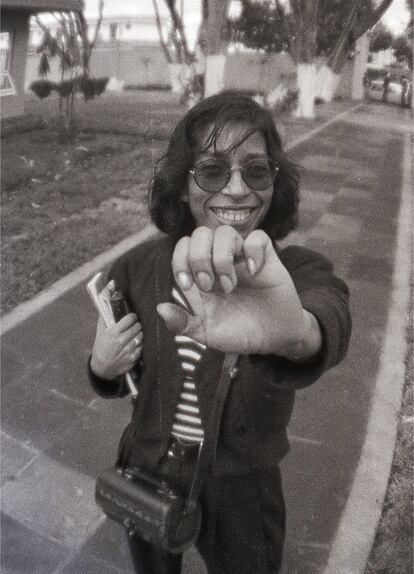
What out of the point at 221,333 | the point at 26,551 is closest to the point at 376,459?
the point at 26,551

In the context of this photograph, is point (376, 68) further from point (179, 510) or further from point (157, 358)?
point (179, 510)

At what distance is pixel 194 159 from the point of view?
1146mm

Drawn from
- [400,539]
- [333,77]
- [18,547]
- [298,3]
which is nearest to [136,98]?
[333,77]

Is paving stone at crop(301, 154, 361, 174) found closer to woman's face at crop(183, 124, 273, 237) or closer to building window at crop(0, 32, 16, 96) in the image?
woman's face at crop(183, 124, 273, 237)

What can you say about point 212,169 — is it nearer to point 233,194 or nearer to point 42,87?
point 233,194

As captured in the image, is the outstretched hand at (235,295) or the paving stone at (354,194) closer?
the outstretched hand at (235,295)

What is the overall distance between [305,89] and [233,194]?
3.60 feet

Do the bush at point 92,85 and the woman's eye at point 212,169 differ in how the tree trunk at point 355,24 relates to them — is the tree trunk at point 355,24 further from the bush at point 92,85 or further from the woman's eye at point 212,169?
the bush at point 92,85

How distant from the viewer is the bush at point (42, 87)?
17.7 feet

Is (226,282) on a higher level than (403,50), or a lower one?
lower

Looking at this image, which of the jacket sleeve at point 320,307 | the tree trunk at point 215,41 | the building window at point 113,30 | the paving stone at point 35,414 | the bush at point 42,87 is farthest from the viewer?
the bush at point 42,87

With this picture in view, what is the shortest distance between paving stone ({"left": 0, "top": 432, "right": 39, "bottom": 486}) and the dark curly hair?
1.56 m

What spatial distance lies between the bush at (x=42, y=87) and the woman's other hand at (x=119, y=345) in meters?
4.26

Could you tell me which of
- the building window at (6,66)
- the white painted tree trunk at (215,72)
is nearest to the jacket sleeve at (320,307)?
the white painted tree trunk at (215,72)
